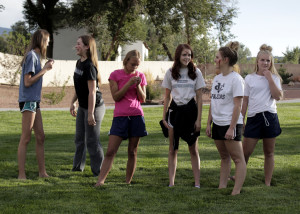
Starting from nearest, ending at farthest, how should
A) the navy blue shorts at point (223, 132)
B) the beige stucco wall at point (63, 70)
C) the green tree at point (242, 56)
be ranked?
1. the navy blue shorts at point (223, 132)
2. the beige stucco wall at point (63, 70)
3. the green tree at point (242, 56)

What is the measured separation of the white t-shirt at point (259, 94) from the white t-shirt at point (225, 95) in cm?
41

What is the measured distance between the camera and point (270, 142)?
572 centimetres

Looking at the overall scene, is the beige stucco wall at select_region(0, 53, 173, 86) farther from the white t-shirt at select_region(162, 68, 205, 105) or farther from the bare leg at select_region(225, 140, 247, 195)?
the bare leg at select_region(225, 140, 247, 195)

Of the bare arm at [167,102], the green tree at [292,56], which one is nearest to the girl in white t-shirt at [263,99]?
the bare arm at [167,102]

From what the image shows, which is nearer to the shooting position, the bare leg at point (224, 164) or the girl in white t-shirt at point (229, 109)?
the girl in white t-shirt at point (229, 109)

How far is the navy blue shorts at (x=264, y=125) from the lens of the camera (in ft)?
18.4

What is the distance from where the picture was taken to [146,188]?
18.8 ft

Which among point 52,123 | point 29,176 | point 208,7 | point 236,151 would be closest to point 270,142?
point 236,151

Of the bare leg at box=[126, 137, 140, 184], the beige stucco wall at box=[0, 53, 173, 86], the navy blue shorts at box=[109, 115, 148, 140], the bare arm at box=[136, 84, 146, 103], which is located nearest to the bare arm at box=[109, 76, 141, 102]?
the bare arm at box=[136, 84, 146, 103]

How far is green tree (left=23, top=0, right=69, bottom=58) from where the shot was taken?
34969mm

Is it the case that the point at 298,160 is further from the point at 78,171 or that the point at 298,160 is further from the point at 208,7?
the point at 208,7

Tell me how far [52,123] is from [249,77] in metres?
8.81

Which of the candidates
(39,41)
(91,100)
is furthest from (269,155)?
(39,41)

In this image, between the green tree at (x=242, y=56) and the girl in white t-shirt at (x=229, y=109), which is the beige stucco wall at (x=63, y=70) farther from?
the girl in white t-shirt at (x=229, y=109)
